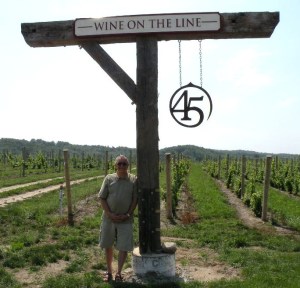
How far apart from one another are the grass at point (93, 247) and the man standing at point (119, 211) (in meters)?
0.48

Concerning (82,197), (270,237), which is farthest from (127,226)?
(82,197)

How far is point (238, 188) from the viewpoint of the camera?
1830 cm

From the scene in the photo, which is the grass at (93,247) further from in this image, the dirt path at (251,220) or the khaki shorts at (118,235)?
the khaki shorts at (118,235)

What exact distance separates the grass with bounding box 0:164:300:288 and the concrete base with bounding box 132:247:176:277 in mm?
345

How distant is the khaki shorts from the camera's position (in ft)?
20.0

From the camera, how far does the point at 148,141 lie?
6.28 meters

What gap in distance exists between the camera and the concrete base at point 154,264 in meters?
6.12

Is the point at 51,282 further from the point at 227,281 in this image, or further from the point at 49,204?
the point at 49,204

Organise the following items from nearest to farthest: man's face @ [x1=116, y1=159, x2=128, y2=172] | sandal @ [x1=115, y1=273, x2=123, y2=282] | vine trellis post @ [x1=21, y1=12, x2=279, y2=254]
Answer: sandal @ [x1=115, y1=273, x2=123, y2=282], man's face @ [x1=116, y1=159, x2=128, y2=172], vine trellis post @ [x1=21, y1=12, x2=279, y2=254]

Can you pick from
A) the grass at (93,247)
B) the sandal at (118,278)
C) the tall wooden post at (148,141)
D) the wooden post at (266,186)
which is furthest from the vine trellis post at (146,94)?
the wooden post at (266,186)

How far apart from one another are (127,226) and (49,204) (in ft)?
29.1

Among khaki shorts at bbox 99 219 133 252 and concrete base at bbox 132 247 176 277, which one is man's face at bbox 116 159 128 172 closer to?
khaki shorts at bbox 99 219 133 252

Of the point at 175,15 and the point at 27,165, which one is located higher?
the point at 175,15

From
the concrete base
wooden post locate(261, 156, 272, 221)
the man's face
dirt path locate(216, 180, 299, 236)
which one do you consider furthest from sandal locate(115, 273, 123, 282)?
wooden post locate(261, 156, 272, 221)
